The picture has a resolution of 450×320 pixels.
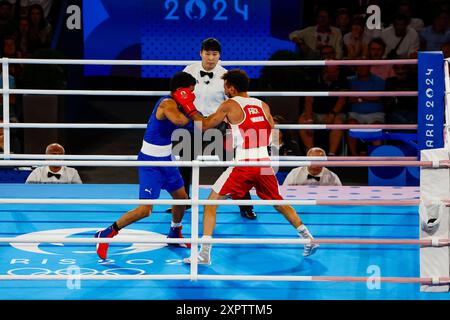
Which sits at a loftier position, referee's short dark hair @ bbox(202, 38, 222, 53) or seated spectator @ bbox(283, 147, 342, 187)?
referee's short dark hair @ bbox(202, 38, 222, 53)

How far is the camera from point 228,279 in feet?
15.7

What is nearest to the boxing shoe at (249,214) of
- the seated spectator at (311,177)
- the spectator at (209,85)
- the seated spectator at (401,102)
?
the spectator at (209,85)

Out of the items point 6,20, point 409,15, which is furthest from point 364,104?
point 6,20

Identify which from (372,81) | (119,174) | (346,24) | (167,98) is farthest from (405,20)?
(167,98)

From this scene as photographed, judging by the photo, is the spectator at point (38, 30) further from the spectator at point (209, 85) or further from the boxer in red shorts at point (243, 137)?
the boxer in red shorts at point (243, 137)

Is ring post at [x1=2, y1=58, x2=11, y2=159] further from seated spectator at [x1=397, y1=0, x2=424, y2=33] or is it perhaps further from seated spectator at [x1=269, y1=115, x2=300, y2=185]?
seated spectator at [x1=397, y1=0, x2=424, y2=33]

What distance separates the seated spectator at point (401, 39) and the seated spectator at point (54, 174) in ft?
14.2

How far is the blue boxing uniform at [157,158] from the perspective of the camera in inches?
222

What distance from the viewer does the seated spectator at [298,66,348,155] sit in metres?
9.25

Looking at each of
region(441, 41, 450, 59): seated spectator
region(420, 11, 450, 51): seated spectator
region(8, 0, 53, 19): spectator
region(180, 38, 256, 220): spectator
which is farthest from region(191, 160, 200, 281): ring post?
region(8, 0, 53, 19): spectator

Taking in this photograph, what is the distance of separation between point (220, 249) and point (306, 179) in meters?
2.08

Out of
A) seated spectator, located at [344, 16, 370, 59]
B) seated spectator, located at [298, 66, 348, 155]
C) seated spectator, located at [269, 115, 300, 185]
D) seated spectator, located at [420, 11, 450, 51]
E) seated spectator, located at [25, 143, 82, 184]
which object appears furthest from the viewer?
seated spectator, located at [420, 11, 450, 51]

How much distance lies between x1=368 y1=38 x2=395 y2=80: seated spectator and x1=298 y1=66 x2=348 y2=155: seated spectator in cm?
49
